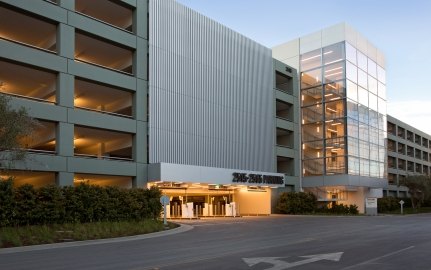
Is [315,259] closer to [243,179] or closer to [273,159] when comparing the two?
[243,179]

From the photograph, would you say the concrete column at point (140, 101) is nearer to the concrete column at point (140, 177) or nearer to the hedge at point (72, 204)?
the concrete column at point (140, 177)

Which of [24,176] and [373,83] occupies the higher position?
[373,83]

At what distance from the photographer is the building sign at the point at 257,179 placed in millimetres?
42750

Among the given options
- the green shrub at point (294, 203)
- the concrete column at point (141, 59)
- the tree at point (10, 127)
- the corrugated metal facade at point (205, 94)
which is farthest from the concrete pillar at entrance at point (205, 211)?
the tree at point (10, 127)

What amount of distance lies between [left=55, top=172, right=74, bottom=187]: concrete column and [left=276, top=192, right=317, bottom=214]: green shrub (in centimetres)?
2445

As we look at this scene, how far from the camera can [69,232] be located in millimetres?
22781

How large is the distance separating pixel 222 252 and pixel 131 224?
1251 cm

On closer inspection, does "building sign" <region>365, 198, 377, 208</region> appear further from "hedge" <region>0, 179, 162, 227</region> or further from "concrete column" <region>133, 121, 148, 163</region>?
"hedge" <region>0, 179, 162, 227</region>

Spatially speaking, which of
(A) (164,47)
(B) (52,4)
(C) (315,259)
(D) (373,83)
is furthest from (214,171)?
(D) (373,83)

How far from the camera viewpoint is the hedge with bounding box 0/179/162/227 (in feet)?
74.5

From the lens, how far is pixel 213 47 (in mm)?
43844

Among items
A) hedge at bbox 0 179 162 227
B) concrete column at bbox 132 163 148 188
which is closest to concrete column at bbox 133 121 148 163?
concrete column at bbox 132 163 148 188

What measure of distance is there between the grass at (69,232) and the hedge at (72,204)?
0.67 meters

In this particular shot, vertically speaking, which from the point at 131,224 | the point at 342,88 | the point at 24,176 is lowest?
the point at 131,224
